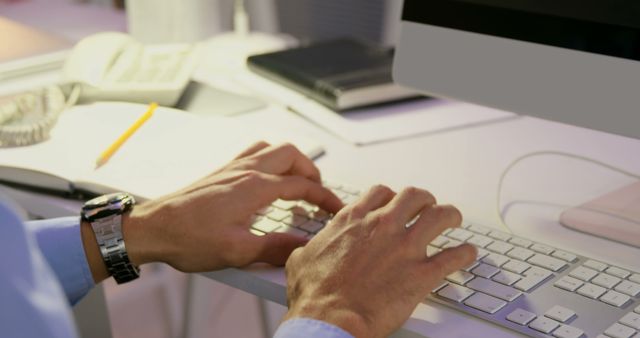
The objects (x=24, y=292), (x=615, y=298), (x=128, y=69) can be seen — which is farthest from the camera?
(x=128, y=69)

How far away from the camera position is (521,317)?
2.08 ft

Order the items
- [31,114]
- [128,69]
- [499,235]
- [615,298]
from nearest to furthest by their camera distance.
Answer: [615,298] < [499,235] < [31,114] < [128,69]

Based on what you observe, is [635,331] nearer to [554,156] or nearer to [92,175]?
[554,156]

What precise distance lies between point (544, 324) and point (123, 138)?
0.54 metres

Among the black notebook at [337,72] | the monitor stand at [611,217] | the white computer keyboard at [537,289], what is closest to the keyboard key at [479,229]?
the white computer keyboard at [537,289]

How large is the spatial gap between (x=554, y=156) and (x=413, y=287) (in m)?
0.40

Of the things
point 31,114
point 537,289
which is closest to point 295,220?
point 537,289

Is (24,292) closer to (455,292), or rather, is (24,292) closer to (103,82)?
(455,292)

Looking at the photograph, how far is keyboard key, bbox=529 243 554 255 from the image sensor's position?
724 mm

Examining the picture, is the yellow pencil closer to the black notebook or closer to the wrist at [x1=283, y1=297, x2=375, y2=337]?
the black notebook

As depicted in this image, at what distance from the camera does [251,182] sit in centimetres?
80

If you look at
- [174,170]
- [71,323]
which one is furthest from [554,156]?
[71,323]

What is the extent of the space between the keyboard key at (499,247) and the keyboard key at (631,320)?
121 millimetres

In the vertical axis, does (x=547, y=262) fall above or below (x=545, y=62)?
below
